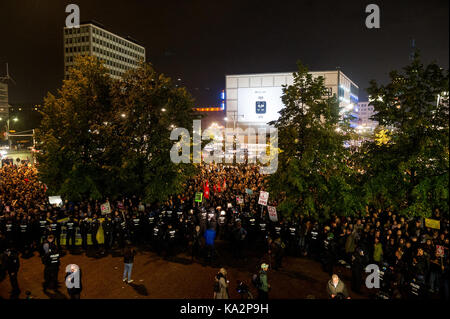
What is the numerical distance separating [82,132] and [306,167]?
11.1 m

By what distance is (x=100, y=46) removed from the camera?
3829 inches

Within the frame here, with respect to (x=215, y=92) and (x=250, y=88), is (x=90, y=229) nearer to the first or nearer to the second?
(x=250, y=88)

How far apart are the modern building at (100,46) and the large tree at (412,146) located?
84.5 m

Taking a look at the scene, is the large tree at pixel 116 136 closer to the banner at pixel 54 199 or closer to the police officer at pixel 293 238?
the banner at pixel 54 199

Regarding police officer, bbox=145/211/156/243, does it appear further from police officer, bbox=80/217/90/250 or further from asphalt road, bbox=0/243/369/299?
police officer, bbox=80/217/90/250

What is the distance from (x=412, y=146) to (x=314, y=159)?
3205 millimetres

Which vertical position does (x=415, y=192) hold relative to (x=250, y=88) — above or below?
below

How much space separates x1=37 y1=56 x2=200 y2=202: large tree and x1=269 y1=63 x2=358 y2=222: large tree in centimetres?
551

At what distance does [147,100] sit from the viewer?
46.5ft

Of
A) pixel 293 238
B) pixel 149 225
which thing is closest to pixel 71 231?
pixel 149 225

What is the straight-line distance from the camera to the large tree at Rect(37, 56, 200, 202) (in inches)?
553

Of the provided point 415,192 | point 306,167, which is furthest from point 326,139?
point 415,192

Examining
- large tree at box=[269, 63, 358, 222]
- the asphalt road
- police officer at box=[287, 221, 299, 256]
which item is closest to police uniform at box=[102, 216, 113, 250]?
the asphalt road
